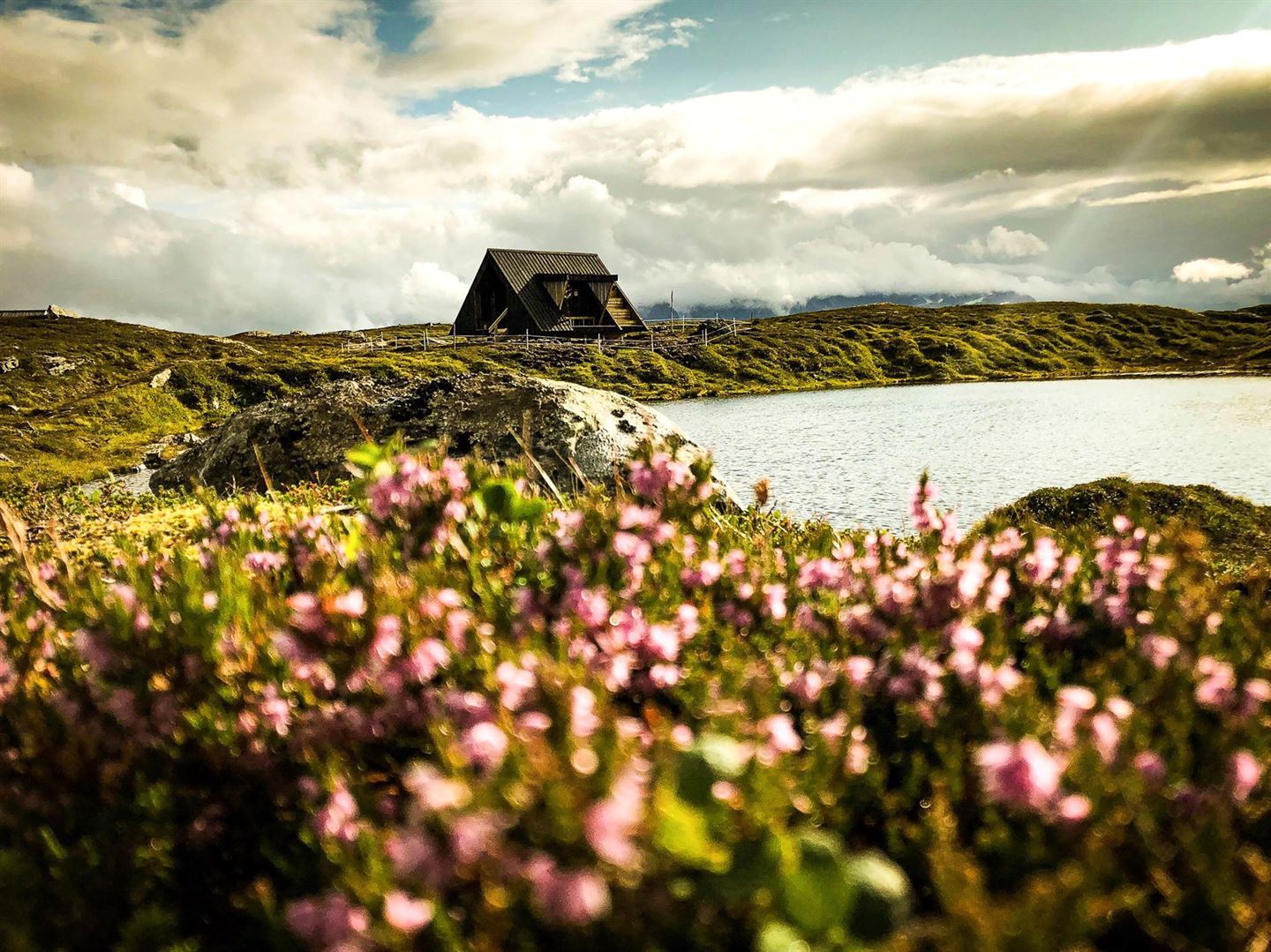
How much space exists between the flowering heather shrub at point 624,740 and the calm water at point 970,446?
34.4ft

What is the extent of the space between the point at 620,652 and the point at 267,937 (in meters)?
1.29

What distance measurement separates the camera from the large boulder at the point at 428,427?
13.0m

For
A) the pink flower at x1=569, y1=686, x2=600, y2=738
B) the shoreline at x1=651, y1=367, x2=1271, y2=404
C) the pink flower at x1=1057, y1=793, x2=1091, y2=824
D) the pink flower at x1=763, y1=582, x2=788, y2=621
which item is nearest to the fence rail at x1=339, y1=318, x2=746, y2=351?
the shoreline at x1=651, y1=367, x2=1271, y2=404

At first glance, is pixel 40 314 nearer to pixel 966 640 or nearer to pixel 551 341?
pixel 551 341

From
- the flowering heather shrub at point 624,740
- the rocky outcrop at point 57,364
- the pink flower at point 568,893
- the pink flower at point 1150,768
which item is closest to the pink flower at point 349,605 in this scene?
the flowering heather shrub at point 624,740

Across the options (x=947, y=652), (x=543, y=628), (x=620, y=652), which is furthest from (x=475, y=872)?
(x=947, y=652)

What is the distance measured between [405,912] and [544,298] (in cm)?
6667

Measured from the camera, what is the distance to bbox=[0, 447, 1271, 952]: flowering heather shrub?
1.52 meters

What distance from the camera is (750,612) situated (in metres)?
3.62

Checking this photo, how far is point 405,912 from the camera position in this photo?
1457mm

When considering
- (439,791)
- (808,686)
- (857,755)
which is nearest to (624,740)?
(439,791)

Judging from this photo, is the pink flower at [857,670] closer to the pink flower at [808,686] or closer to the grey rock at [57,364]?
the pink flower at [808,686]

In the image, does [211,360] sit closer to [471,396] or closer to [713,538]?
[471,396]

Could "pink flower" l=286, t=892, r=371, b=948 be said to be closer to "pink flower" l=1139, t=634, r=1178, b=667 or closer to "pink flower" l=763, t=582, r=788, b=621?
"pink flower" l=763, t=582, r=788, b=621
